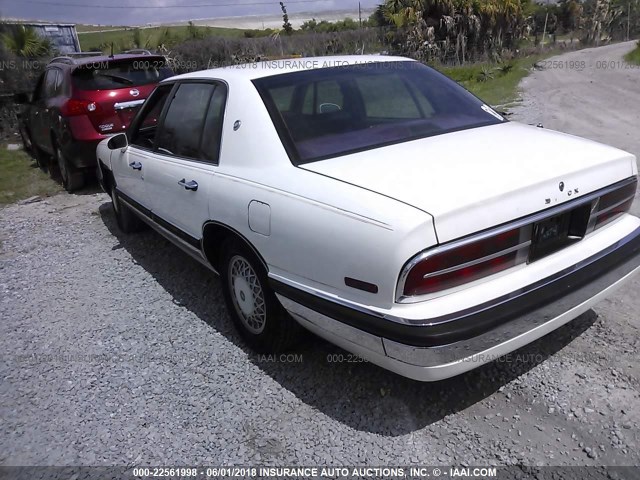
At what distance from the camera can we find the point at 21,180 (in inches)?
343

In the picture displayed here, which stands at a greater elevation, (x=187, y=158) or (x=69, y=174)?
(x=187, y=158)

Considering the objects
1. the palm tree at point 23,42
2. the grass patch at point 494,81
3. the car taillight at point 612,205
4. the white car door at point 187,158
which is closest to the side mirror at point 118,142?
the white car door at point 187,158

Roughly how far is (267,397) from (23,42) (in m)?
16.7

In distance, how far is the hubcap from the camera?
306 cm

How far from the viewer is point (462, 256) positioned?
2.17m

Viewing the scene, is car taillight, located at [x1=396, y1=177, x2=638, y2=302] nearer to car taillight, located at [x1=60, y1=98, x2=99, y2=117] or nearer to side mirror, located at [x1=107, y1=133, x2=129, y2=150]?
side mirror, located at [x1=107, y1=133, x2=129, y2=150]

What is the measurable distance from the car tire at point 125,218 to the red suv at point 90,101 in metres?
1.77

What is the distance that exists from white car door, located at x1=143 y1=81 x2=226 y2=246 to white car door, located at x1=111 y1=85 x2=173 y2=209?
5.4 inches

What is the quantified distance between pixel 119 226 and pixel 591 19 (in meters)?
42.7

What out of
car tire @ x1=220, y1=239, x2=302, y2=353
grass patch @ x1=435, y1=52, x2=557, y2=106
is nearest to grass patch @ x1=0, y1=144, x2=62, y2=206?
car tire @ x1=220, y1=239, x2=302, y2=353

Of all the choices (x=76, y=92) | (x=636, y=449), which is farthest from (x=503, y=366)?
(x=76, y=92)

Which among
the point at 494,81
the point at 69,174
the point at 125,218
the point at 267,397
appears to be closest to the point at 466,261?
the point at 267,397

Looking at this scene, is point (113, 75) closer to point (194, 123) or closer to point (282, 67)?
point (194, 123)

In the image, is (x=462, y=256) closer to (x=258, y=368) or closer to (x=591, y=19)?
(x=258, y=368)
